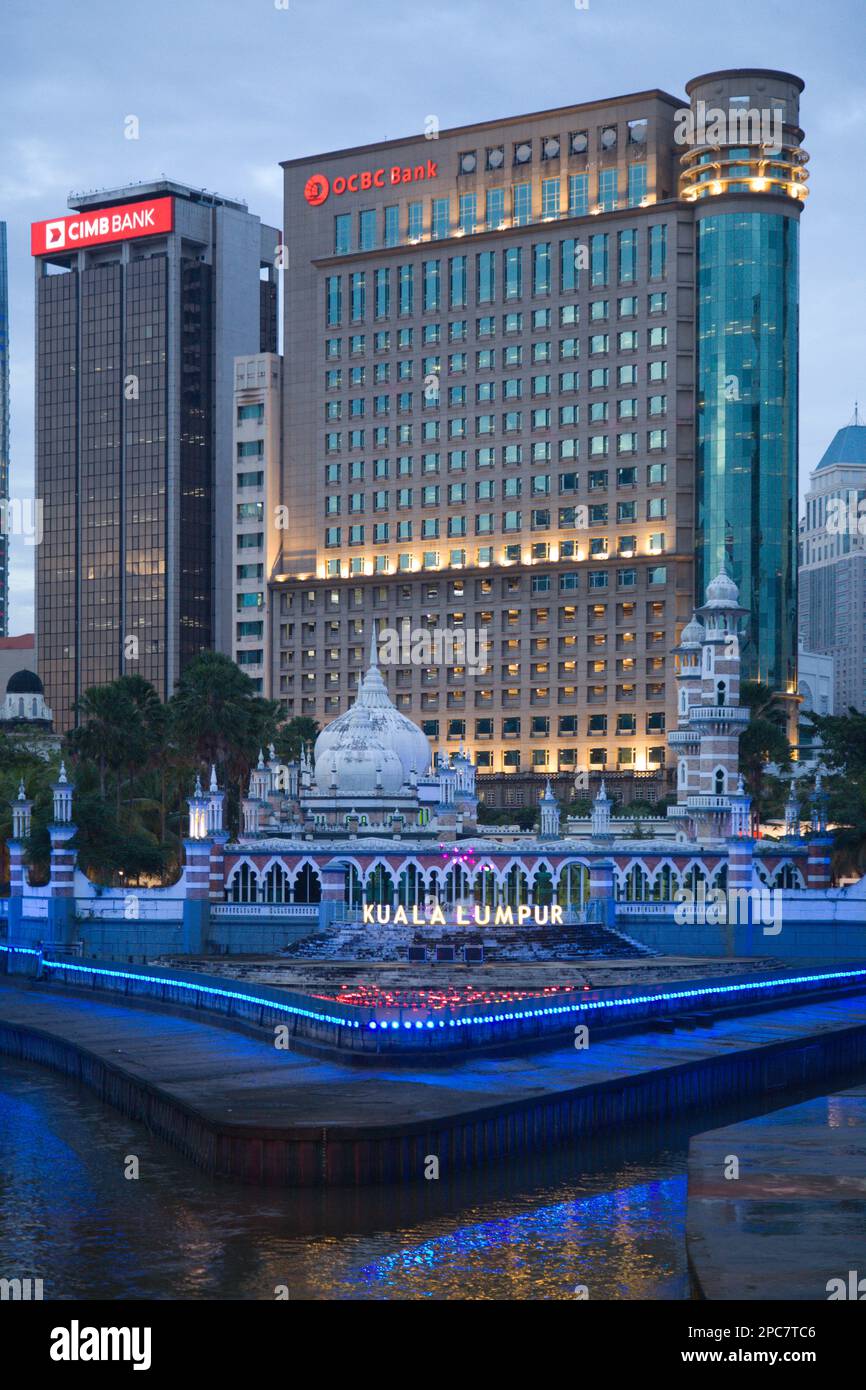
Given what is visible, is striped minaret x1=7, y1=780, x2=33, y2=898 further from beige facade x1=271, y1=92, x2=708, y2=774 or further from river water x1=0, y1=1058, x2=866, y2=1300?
beige facade x1=271, y1=92, x2=708, y2=774

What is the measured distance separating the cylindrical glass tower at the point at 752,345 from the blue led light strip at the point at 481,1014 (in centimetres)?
9613

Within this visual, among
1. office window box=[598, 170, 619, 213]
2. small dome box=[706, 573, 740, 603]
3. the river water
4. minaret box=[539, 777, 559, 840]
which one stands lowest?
the river water

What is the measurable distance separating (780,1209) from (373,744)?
3008 inches

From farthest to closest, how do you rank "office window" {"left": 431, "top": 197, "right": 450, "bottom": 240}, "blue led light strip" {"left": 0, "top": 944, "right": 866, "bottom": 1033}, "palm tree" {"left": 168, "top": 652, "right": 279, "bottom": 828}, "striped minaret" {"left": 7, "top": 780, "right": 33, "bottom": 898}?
"office window" {"left": 431, "top": 197, "right": 450, "bottom": 240} < "palm tree" {"left": 168, "top": 652, "right": 279, "bottom": 828} < "striped minaret" {"left": 7, "top": 780, "right": 33, "bottom": 898} < "blue led light strip" {"left": 0, "top": 944, "right": 866, "bottom": 1033}

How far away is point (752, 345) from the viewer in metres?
175

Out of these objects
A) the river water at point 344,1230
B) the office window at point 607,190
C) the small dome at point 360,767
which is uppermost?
the office window at point 607,190

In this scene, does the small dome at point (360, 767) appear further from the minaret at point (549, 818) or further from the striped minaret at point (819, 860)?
the striped minaret at point (819, 860)

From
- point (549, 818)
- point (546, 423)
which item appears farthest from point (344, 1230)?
point (546, 423)

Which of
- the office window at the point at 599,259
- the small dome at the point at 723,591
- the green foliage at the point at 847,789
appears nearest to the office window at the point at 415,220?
the office window at the point at 599,259

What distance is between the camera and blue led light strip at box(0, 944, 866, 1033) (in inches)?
2231

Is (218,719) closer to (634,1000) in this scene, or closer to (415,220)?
(634,1000)

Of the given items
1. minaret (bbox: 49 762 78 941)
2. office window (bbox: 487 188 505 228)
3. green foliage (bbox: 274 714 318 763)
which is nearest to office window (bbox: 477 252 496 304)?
office window (bbox: 487 188 505 228)

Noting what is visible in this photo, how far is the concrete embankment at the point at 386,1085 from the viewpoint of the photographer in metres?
44.2

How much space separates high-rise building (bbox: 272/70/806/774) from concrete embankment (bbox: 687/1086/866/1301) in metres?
130
